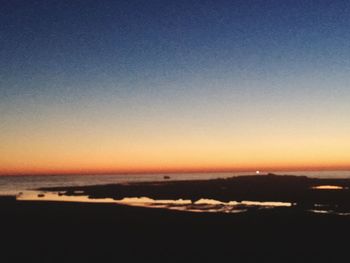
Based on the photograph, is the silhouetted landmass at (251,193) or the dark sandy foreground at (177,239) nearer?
the dark sandy foreground at (177,239)

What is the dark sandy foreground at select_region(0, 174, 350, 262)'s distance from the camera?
51.9 feet

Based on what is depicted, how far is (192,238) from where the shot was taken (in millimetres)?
20172

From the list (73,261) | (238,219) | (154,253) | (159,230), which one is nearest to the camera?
(73,261)

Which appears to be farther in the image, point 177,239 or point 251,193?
point 251,193

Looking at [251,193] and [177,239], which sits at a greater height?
[251,193]

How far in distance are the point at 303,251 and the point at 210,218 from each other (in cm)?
1220

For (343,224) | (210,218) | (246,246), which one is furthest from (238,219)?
(246,246)

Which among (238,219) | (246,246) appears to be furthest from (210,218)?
(246,246)

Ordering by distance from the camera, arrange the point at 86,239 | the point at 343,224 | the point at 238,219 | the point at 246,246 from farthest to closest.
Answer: the point at 238,219
the point at 343,224
the point at 86,239
the point at 246,246

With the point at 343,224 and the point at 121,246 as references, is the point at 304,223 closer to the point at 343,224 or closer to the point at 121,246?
the point at 343,224

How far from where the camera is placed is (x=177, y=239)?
784 inches

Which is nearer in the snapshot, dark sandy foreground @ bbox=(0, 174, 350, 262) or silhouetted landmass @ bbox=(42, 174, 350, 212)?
dark sandy foreground @ bbox=(0, 174, 350, 262)

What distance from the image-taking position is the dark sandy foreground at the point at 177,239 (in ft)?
51.9

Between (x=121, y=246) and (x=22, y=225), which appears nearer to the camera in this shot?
(x=121, y=246)
